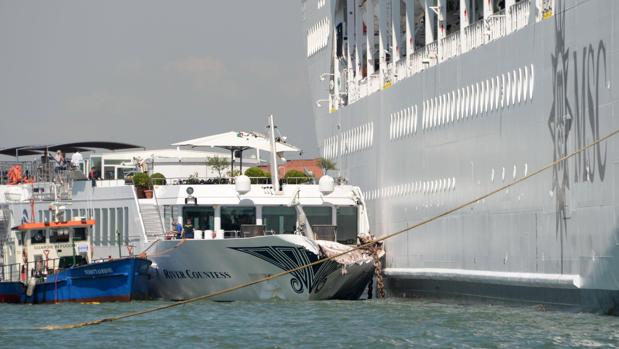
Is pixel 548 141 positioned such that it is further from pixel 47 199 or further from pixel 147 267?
pixel 47 199

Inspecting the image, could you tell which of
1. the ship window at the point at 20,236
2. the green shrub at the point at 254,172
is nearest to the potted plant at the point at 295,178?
the green shrub at the point at 254,172

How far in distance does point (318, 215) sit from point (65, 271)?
19.8 ft

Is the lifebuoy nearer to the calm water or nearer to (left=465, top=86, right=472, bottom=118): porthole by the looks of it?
the calm water

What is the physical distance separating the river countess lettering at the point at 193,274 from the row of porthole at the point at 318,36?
13585 mm

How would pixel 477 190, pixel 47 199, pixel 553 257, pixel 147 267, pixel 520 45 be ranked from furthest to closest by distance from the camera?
pixel 47 199
pixel 147 267
pixel 477 190
pixel 520 45
pixel 553 257

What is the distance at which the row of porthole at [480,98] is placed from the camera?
29344 millimetres

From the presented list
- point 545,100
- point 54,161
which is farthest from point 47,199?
point 545,100

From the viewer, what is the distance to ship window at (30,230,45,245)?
41.2m

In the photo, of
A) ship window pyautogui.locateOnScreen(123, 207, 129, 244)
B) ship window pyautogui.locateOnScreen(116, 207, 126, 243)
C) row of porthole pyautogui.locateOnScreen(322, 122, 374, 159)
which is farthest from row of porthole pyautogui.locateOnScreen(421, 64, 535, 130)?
ship window pyautogui.locateOnScreen(116, 207, 126, 243)

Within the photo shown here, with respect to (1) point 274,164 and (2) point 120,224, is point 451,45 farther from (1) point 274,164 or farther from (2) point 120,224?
(2) point 120,224

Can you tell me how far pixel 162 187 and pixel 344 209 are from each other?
4.29 m

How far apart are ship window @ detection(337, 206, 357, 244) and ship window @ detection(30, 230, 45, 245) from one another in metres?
7.90

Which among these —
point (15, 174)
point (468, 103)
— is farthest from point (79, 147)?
point (468, 103)

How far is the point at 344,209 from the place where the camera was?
126 feet
